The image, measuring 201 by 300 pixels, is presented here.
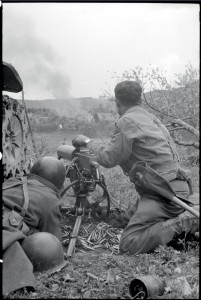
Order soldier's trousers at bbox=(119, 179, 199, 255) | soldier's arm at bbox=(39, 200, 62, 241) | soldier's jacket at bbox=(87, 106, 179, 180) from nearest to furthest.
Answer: soldier's arm at bbox=(39, 200, 62, 241) < soldier's trousers at bbox=(119, 179, 199, 255) < soldier's jacket at bbox=(87, 106, 179, 180)

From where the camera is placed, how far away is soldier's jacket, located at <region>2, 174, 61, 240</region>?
199 inches

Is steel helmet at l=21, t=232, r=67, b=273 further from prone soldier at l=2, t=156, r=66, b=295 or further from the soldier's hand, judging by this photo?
the soldier's hand

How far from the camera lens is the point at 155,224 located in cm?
541

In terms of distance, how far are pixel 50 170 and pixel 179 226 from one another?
1.84 meters

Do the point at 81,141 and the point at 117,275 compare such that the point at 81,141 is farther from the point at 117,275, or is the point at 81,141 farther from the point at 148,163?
the point at 117,275

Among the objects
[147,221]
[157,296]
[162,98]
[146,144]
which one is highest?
[162,98]

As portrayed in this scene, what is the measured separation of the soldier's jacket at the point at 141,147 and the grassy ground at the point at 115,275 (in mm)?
1015

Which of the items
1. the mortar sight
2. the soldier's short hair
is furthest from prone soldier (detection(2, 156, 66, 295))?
the soldier's short hair

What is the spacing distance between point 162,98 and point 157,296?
5.42m

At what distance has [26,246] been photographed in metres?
4.52

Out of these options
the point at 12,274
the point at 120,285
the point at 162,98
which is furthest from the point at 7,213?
the point at 162,98

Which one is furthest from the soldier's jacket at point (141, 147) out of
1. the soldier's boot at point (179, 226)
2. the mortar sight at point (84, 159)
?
the soldier's boot at point (179, 226)

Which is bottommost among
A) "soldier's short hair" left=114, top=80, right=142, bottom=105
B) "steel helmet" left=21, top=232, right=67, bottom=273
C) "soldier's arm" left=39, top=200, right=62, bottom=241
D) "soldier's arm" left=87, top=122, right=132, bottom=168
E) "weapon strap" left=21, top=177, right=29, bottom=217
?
"steel helmet" left=21, top=232, right=67, bottom=273

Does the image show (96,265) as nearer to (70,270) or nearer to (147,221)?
(70,270)
